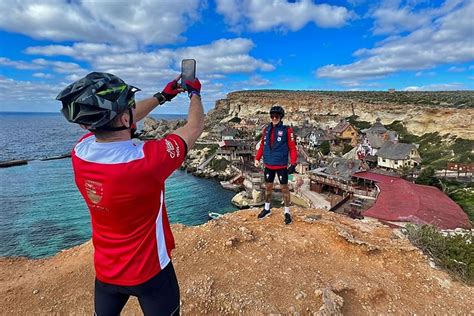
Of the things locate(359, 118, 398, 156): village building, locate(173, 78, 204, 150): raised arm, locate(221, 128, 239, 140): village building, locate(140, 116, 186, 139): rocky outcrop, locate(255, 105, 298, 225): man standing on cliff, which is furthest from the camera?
locate(140, 116, 186, 139): rocky outcrop

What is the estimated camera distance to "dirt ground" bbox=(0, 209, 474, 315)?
512cm

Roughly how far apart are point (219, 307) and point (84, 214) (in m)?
32.4

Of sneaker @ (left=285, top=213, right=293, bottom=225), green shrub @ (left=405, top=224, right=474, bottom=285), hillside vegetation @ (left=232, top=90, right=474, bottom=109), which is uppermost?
hillside vegetation @ (left=232, top=90, right=474, bottom=109)

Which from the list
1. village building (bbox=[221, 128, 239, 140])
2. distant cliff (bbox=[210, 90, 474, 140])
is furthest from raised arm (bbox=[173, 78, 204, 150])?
village building (bbox=[221, 128, 239, 140])

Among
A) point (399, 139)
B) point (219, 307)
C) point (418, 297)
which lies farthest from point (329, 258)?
point (399, 139)

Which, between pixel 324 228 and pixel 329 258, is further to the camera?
pixel 324 228

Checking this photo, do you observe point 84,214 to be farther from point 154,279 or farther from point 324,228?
point 154,279

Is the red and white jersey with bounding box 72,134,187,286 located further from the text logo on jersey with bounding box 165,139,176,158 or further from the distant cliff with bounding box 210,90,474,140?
the distant cliff with bounding box 210,90,474,140

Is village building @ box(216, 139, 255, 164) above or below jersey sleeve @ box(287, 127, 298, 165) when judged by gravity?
below

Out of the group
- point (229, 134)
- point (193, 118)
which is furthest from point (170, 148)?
point (229, 134)

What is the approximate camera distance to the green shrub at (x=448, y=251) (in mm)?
7341

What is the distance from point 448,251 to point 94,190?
31.1ft

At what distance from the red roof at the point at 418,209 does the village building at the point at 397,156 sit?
740 inches

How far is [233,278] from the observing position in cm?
565
